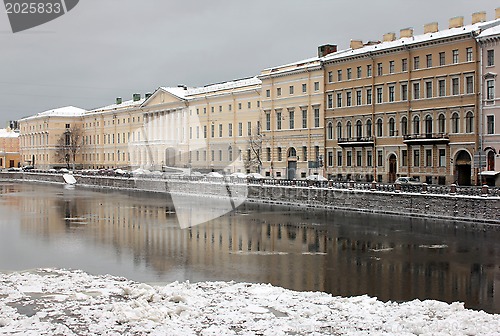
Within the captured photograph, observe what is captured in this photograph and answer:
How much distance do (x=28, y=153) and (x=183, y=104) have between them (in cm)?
5573

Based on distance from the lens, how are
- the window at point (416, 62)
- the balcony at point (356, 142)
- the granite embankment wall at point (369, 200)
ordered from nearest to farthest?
the granite embankment wall at point (369, 200) < the window at point (416, 62) < the balcony at point (356, 142)

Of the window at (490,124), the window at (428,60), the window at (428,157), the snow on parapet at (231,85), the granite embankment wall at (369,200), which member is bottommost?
the granite embankment wall at (369,200)

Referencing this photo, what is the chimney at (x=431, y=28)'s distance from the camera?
46844 millimetres

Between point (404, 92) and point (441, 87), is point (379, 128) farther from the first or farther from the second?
point (441, 87)

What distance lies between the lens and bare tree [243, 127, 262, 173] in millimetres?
65812

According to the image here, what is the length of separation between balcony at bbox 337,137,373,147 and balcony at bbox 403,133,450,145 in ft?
13.0

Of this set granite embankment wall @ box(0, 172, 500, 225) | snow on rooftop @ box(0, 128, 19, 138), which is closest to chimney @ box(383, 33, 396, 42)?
granite embankment wall @ box(0, 172, 500, 225)

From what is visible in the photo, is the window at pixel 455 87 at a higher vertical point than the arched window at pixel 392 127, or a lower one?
higher

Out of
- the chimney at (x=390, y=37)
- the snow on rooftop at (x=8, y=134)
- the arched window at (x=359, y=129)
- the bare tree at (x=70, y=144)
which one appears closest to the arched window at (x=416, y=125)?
the arched window at (x=359, y=129)

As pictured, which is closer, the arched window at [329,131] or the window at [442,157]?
the window at [442,157]

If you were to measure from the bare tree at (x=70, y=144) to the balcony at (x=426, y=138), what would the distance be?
7649 cm

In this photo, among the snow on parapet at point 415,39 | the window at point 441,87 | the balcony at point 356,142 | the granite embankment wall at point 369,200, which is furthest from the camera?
the balcony at point 356,142

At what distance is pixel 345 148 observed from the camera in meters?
53.5

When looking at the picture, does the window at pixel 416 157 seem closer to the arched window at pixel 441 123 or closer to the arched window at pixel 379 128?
the arched window at pixel 441 123
